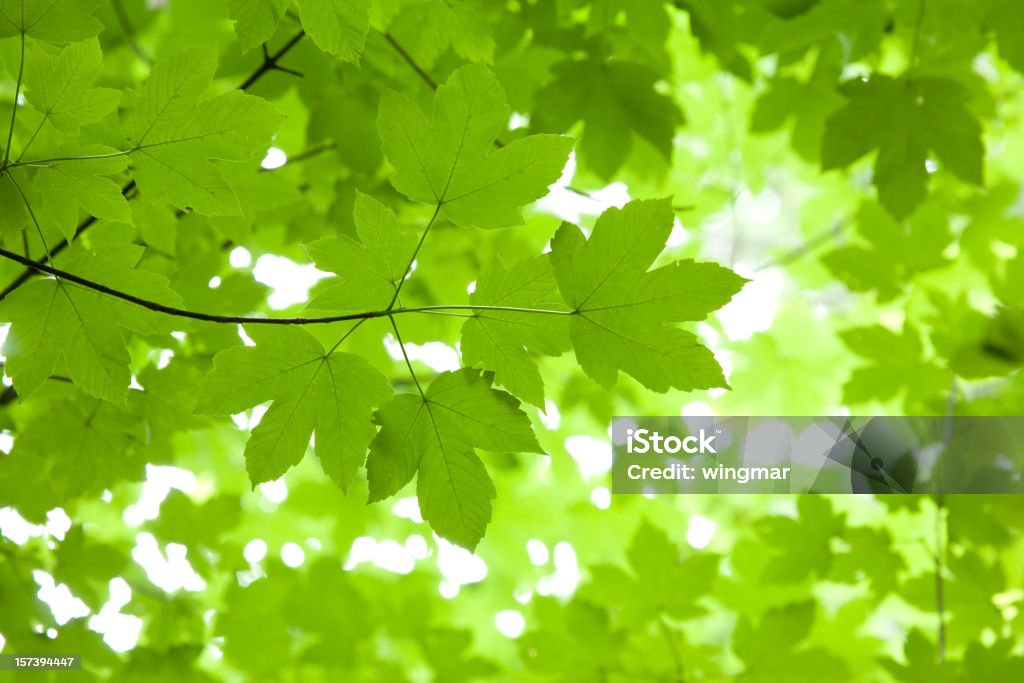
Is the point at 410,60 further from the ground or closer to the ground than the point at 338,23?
further from the ground

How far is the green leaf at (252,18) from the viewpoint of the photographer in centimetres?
96

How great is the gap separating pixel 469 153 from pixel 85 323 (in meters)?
0.62

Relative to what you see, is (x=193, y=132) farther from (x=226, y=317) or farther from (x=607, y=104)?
(x=607, y=104)

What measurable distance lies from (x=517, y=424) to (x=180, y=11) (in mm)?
1724

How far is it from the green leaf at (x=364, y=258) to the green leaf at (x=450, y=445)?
163 mm

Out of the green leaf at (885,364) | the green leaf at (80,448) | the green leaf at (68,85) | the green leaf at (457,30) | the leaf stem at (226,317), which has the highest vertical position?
the green leaf at (457,30)

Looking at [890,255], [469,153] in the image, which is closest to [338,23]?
[469,153]

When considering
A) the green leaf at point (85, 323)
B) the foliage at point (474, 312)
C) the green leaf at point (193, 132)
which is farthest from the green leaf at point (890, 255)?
the green leaf at point (85, 323)

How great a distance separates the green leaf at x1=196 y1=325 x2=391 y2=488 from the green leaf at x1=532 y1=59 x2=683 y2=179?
3.27ft

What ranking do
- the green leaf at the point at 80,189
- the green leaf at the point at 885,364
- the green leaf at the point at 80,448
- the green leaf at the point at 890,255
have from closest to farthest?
the green leaf at the point at 80,189 → the green leaf at the point at 80,448 → the green leaf at the point at 885,364 → the green leaf at the point at 890,255

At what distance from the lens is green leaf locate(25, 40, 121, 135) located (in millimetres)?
957

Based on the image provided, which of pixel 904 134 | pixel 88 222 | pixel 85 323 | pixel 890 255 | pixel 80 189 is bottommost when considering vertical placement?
pixel 85 323

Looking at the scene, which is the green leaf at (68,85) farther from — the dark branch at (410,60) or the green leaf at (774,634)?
the green leaf at (774,634)

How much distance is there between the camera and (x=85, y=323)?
103 centimetres
